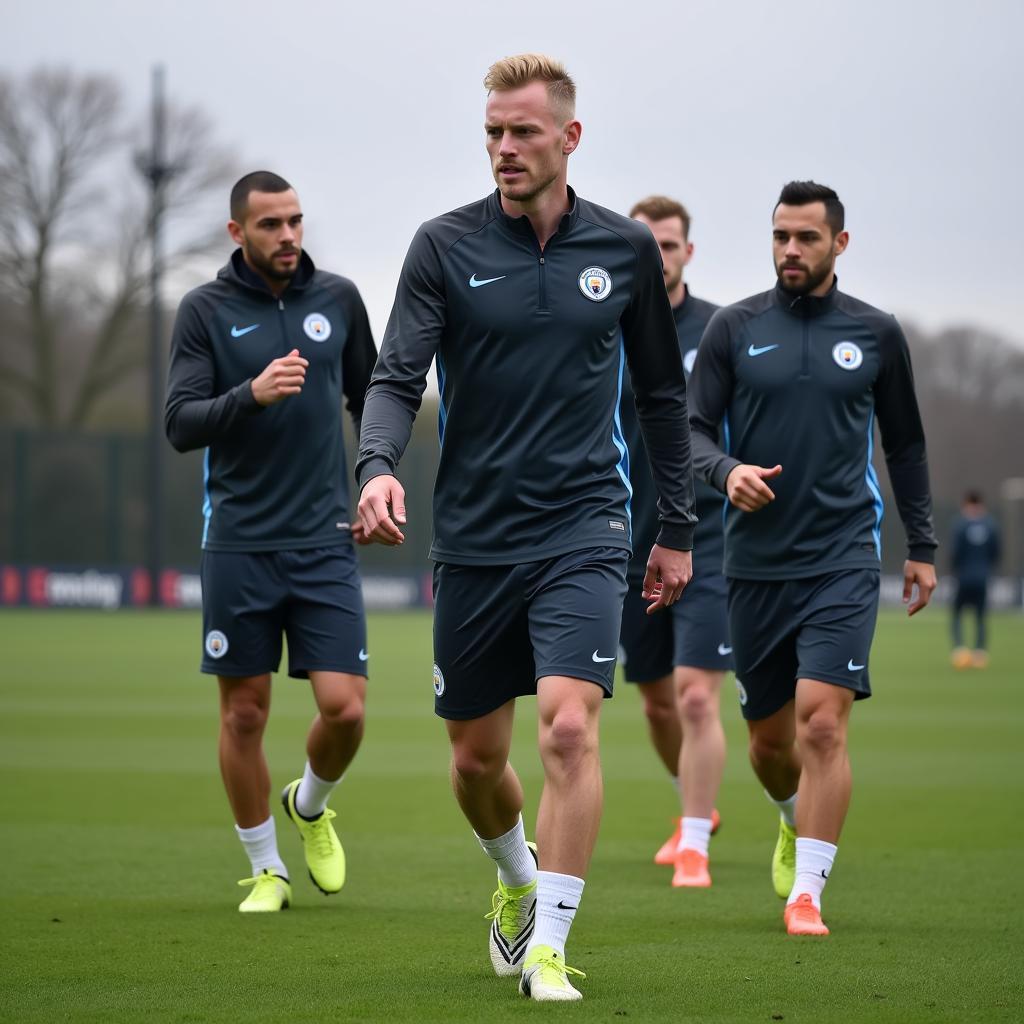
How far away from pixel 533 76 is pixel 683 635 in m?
3.71

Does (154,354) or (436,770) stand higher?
(154,354)

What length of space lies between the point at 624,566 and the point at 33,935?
2.49m

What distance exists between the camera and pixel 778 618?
6.84 m

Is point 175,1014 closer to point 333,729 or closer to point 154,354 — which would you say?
point 333,729

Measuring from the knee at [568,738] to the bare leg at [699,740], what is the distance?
315cm

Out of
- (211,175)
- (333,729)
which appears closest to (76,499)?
(211,175)

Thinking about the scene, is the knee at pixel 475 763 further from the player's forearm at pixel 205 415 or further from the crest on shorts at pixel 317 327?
the crest on shorts at pixel 317 327

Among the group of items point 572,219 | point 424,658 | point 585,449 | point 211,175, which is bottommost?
point 424,658

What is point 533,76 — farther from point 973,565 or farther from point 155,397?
point 155,397

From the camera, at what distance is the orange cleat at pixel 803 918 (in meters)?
6.20

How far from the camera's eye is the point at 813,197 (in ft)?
22.7

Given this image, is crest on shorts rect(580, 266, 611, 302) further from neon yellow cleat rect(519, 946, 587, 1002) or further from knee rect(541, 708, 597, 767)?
neon yellow cleat rect(519, 946, 587, 1002)

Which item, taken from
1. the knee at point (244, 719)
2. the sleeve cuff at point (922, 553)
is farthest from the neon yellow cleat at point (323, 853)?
the sleeve cuff at point (922, 553)

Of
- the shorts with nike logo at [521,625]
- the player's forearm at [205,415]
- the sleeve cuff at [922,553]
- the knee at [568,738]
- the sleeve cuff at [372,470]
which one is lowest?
the knee at [568,738]
